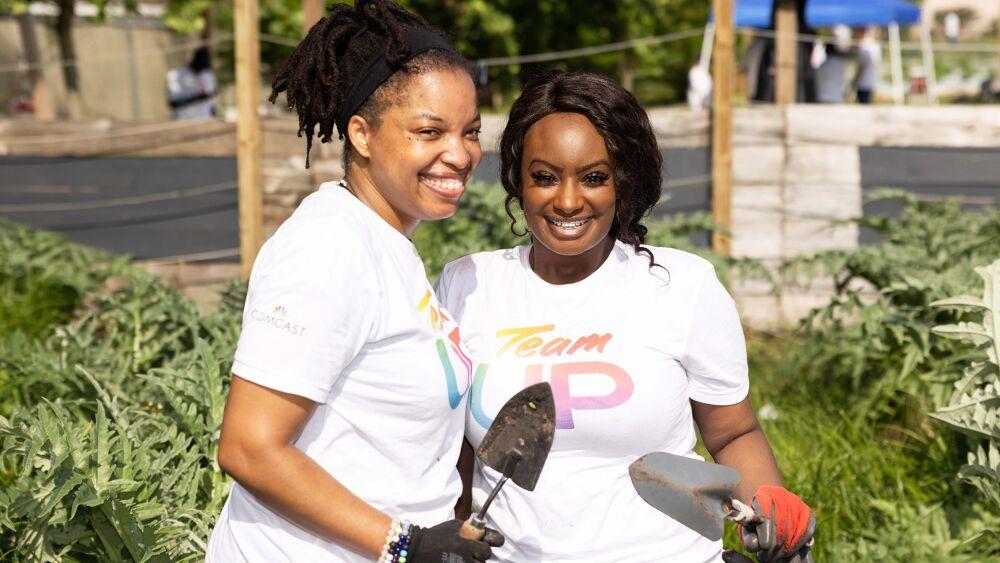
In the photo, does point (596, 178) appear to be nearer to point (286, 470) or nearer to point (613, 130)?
point (613, 130)

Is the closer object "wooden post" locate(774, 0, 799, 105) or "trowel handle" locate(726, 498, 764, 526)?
"trowel handle" locate(726, 498, 764, 526)

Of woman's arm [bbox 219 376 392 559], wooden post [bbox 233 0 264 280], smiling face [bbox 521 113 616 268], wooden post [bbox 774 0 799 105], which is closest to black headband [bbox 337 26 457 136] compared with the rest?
smiling face [bbox 521 113 616 268]

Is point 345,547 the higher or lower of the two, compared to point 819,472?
higher

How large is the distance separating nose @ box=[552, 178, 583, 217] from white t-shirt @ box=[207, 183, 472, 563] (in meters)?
0.44

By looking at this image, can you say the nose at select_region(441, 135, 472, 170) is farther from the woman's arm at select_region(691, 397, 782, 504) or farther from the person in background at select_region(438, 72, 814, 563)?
the woman's arm at select_region(691, 397, 782, 504)

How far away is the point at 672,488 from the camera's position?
2.01 metres

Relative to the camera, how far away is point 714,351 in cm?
231

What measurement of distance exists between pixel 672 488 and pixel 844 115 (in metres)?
5.82

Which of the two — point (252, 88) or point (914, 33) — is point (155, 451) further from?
point (914, 33)

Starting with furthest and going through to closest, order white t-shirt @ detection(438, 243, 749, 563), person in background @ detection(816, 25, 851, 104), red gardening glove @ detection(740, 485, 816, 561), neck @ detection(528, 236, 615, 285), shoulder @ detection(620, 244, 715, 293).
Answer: person in background @ detection(816, 25, 851, 104) < neck @ detection(528, 236, 615, 285) < shoulder @ detection(620, 244, 715, 293) < white t-shirt @ detection(438, 243, 749, 563) < red gardening glove @ detection(740, 485, 816, 561)

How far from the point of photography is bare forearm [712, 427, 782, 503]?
2.38 metres

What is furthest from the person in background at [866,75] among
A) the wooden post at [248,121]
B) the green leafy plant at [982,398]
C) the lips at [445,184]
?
the lips at [445,184]

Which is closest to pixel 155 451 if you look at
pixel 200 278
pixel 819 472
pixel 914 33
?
pixel 819 472

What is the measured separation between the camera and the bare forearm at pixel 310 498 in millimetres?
1744
